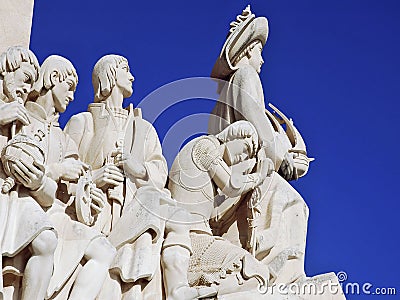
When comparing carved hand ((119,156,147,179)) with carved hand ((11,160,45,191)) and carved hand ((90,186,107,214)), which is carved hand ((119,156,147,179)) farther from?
carved hand ((11,160,45,191))

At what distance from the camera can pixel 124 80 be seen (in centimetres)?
626

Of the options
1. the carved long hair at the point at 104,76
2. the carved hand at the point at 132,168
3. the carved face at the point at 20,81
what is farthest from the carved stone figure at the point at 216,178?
the carved face at the point at 20,81

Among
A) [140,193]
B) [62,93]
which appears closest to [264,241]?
[140,193]

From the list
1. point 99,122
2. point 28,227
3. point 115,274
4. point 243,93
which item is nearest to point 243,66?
point 243,93

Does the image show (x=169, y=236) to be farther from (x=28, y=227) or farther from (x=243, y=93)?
(x=243, y=93)

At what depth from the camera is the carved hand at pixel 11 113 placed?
5012 millimetres

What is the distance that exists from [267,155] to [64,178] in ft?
6.36

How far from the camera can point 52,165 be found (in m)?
5.24

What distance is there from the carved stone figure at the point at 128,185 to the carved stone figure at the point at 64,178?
21 cm

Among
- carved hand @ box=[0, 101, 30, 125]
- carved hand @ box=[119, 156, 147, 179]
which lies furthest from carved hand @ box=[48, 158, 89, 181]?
carved hand @ box=[119, 156, 147, 179]

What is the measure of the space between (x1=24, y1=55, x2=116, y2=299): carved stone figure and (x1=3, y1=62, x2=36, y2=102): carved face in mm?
156

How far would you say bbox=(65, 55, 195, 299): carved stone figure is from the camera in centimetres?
538

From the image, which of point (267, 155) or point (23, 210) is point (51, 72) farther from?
point (267, 155)

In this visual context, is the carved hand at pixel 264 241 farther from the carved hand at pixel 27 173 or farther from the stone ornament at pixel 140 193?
the carved hand at pixel 27 173
